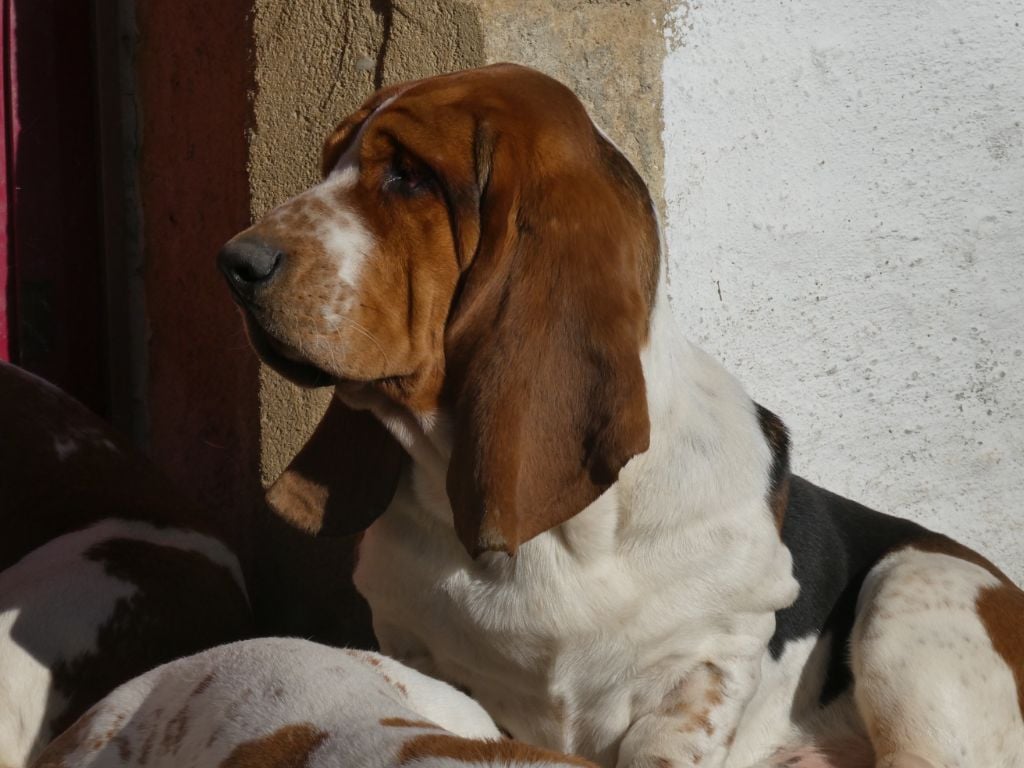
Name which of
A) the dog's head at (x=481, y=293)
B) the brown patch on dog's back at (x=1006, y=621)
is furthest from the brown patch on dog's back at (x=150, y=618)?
the brown patch on dog's back at (x=1006, y=621)

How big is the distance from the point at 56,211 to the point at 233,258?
251 cm

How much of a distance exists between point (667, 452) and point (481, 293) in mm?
560

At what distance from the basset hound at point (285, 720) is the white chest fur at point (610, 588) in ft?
0.86

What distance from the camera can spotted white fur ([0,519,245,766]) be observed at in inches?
139

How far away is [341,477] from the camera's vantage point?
319 centimetres

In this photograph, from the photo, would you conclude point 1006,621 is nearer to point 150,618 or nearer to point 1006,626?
point 1006,626

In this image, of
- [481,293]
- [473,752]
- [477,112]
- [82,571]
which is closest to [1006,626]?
[481,293]

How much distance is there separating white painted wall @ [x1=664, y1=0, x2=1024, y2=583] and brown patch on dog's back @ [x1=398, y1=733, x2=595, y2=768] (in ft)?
7.55

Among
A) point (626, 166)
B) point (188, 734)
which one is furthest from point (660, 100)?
point (188, 734)

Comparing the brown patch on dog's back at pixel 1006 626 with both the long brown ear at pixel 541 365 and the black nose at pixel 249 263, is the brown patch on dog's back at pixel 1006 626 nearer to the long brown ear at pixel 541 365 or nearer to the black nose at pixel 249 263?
the long brown ear at pixel 541 365

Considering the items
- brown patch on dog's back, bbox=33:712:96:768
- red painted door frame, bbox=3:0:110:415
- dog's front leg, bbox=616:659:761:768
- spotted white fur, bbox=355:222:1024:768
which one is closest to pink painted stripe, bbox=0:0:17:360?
red painted door frame, bbox=3:0:110:415

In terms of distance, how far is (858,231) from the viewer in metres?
4.55

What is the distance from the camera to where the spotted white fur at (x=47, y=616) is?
353 cm

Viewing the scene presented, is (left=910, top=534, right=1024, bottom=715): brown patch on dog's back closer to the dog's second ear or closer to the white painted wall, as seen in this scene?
the white painted wall
